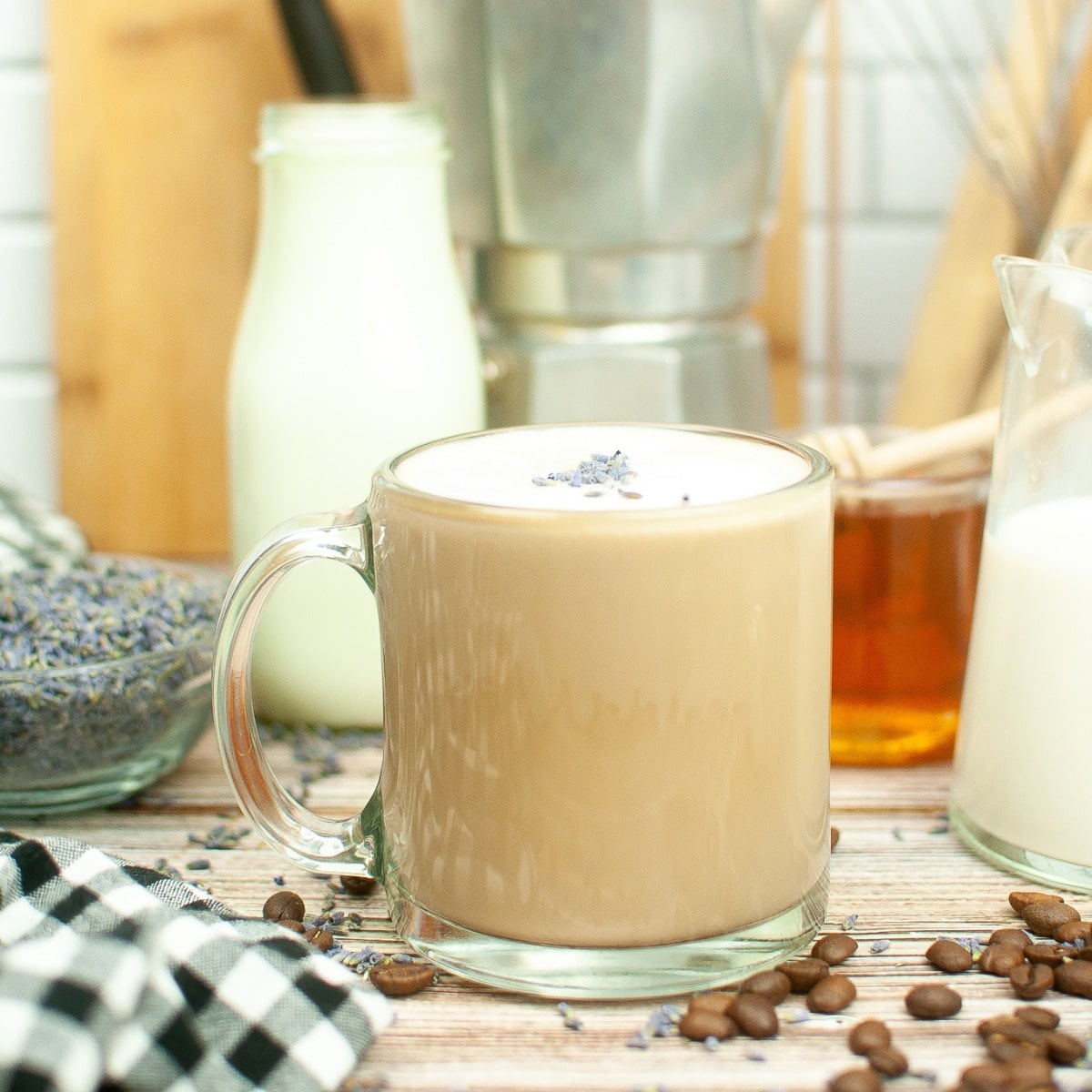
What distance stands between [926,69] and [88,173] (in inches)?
26.5

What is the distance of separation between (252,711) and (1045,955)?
0.34 m

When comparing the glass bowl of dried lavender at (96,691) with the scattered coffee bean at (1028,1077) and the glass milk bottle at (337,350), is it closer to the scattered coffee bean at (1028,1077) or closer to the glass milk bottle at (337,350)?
the glass milk bottle at (337,350)

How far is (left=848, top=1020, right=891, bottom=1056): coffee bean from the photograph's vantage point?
0.54 meters

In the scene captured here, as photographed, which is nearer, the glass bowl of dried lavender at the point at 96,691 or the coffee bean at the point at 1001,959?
the coffee bean at the point at 1001,959

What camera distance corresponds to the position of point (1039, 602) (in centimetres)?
67

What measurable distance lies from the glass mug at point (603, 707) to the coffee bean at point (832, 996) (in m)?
0.03

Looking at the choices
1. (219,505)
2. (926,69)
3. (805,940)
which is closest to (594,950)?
(805,940)

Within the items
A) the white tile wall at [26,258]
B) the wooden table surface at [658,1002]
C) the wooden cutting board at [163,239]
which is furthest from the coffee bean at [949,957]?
the white tile wall at [26,258]

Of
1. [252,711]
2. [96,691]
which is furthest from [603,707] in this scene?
[96,691]

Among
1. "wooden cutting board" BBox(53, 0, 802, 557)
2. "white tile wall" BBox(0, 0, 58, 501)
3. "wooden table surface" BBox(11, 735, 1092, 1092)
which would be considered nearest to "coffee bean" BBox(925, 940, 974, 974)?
"wooden table surface" BBox(11, 735, 1092, 1092)

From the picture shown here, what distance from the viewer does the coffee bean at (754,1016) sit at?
21.6 inches

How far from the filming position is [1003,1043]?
21.0 inches

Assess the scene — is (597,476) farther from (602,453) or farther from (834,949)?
(834,949)

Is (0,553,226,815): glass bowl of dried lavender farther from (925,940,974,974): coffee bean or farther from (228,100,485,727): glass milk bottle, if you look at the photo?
(925,940,974,974): coffee bean
